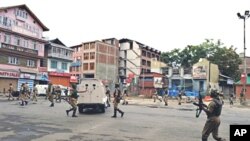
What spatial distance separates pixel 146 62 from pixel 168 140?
3242 inches

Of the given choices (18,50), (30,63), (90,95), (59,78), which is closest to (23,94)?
(90,95)

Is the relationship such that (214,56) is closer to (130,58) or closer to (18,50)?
(130,58)

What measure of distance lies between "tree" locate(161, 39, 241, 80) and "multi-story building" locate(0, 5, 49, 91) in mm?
32335

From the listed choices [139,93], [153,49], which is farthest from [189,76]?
[153,49]

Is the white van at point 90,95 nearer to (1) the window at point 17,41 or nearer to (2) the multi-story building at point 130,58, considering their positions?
(1) the window at point 17,41

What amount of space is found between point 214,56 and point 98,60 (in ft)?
80.6

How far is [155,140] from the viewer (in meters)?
12.3

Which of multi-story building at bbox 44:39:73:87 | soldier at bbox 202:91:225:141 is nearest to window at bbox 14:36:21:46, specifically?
multi-story building at bbox 44:39:73:87

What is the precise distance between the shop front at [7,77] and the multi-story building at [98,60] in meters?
26.0

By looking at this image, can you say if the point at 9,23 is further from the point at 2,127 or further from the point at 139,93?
the point at 2,127

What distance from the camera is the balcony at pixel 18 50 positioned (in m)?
51.7

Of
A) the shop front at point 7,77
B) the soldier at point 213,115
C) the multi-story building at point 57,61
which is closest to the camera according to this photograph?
the soldier at point 213,115

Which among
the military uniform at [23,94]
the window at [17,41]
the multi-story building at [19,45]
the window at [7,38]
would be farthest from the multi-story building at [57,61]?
the military uniform at [23,94]

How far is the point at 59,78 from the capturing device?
209ft
